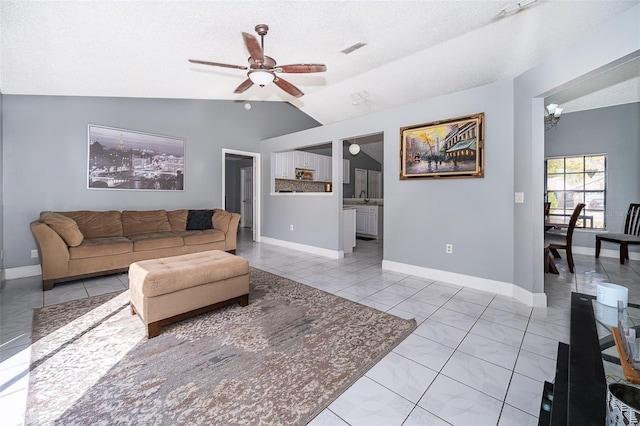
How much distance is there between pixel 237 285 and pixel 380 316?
4.49 feet

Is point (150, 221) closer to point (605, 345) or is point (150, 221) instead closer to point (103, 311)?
point (103, 311)

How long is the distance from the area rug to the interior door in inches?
250

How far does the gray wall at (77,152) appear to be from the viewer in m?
3.66

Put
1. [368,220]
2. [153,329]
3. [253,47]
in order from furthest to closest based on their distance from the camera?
[368,220] → [253,47] → [153,329]

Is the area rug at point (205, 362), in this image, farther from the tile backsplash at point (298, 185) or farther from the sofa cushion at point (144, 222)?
the tile backsplash at point (298, 185)

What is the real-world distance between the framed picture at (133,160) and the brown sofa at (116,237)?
57cm

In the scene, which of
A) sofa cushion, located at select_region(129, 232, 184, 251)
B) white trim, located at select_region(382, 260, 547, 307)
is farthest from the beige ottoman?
white trim, located at select_region(382, 260, 547, 307)

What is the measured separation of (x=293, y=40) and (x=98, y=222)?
3781mm

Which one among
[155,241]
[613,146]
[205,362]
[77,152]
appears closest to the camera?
Answer: [205,362]

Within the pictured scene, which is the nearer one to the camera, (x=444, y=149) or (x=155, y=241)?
(x=444, y=149)

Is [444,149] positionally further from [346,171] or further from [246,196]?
[246,196]

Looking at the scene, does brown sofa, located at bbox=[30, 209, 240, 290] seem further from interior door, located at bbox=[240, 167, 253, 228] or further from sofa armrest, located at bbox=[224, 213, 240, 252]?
interior door, located at bbox=[240, 167, 253, 228]

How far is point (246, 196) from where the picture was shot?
9078 millimetres

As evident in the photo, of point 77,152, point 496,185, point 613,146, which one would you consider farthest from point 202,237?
point 613,146
